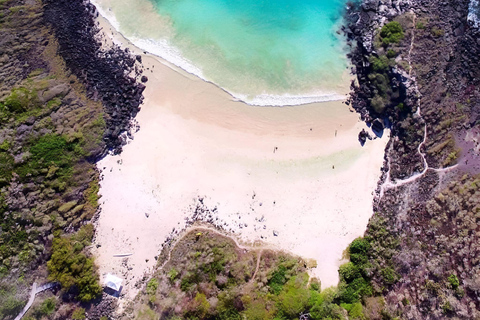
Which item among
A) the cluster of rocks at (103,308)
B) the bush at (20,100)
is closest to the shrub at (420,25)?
the bush at (20,100)

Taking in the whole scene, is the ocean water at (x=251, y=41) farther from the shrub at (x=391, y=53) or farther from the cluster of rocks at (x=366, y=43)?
the shrub at (x=391, y=53)

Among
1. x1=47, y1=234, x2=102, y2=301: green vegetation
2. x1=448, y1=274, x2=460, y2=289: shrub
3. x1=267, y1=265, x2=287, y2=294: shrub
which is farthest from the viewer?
x1=267, y1=265, x2=287, y2=294: shrub

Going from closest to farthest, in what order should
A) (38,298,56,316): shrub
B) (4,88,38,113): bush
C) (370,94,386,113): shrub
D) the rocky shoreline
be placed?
the rocky shoreline, (38,298,56,316): shrub, (4,88,38,113): bush, (370,94,386,113): shrub

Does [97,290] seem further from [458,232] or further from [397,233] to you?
[458,232]

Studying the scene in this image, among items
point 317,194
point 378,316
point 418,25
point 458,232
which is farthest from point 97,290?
point 418,25

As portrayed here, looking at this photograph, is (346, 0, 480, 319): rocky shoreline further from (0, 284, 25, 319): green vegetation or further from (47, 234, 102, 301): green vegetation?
(0, 284, 25, 319): green vegetation

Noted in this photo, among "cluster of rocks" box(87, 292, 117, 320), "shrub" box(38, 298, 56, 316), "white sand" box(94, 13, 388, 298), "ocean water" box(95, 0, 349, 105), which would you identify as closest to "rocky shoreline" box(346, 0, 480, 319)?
"white sand" box(94, 13, 388, 298)
